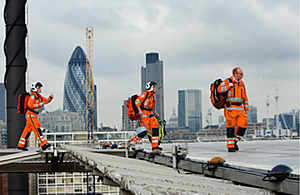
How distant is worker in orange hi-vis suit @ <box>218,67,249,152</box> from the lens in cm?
1127

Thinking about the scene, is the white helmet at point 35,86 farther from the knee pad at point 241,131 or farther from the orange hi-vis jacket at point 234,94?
the knee pad at point 241,131

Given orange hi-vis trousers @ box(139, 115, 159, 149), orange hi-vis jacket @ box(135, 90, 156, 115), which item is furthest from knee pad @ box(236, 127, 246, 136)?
orange hi-vis jacket @ box(135, 90, 156, 115)

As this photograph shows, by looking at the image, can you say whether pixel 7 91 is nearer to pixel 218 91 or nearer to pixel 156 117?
pixel 156 117

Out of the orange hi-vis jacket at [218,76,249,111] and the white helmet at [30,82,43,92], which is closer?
the orange hi-vis jacket at [218,76,249,111]

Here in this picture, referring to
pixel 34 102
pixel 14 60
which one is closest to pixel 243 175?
pixel 34 102

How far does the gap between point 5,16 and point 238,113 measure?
63.7 feet

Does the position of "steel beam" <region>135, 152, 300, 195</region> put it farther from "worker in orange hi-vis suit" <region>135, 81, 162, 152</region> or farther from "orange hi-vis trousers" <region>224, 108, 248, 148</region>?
"worker in orange hi-vis suit" <region>135, 81, 162, 152</region>

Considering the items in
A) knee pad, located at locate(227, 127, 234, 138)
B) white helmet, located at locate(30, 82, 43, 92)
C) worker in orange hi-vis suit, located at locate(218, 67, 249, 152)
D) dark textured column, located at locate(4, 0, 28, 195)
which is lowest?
knee pad, located at locate(227, 127, 234, 138)

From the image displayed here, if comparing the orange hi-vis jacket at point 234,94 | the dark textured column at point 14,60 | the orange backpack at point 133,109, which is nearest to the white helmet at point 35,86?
the orange backpack at point 133,109

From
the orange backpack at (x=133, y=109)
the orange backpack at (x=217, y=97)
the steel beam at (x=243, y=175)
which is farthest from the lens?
the orange backpack at (x=133, y=109)

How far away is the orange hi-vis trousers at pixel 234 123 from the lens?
37.0 ft

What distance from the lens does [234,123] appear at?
11.4 m

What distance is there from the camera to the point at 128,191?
3.60m

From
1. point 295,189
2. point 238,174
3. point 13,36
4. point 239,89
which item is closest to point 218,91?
point 239,89
